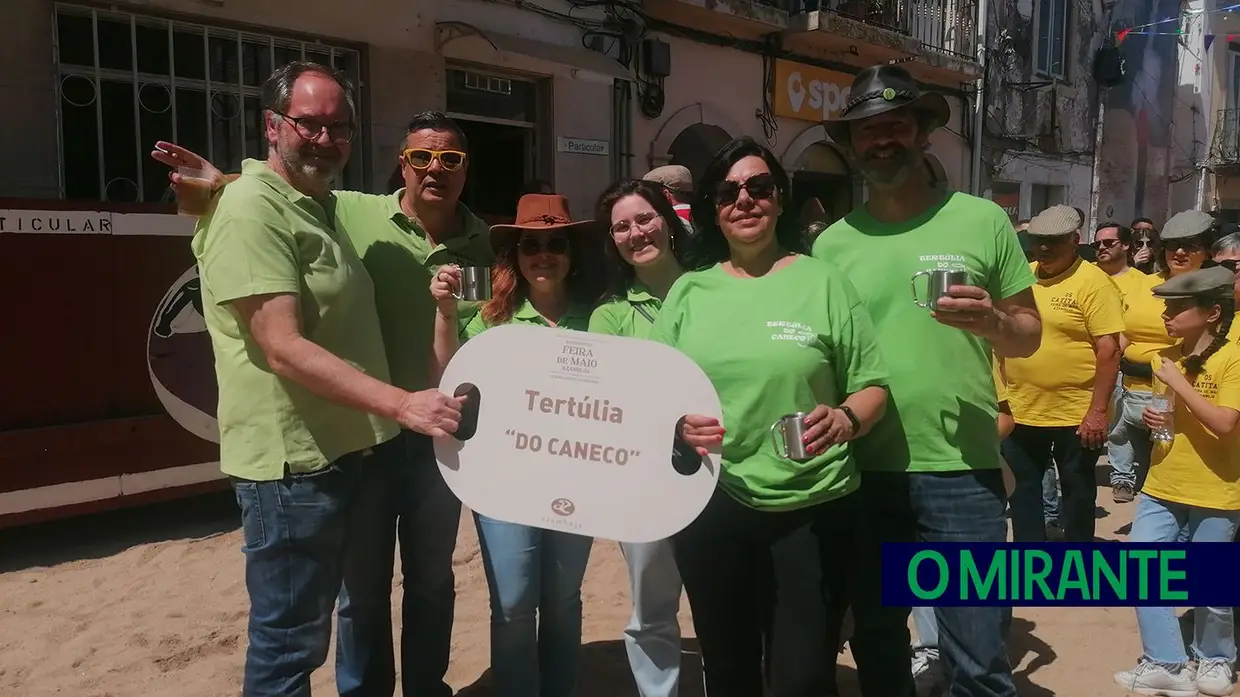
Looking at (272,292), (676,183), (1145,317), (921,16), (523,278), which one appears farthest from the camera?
(921,16)

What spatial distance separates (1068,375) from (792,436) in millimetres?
2754

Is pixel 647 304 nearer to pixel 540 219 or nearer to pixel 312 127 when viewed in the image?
pixel 540 219

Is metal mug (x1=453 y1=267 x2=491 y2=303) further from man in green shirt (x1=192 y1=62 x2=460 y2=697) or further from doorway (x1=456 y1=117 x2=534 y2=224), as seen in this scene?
doorway (x1=456 y1=117 x2=534 y2=224)

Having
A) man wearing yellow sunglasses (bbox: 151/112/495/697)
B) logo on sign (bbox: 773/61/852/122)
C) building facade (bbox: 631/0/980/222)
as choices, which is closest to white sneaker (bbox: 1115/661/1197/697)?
man wearing yellow sunglasses (bbox: 151/112/495/697)

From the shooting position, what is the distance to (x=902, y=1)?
12.0 metres

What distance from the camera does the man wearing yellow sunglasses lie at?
2768 mm

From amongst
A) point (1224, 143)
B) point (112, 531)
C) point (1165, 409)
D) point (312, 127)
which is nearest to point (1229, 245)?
point (1165, 409)

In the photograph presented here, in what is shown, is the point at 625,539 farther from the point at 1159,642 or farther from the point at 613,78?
the point at 613,78

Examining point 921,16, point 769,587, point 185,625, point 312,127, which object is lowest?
point 185,625

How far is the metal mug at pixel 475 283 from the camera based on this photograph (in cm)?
250

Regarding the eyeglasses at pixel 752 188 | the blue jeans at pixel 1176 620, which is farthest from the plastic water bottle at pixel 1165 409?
the eyeglasses at pixel 752 188

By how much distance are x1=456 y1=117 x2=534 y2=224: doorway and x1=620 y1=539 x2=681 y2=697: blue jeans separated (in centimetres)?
612

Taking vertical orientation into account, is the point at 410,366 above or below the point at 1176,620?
above

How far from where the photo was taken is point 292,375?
2076 mm
